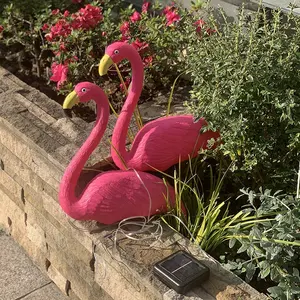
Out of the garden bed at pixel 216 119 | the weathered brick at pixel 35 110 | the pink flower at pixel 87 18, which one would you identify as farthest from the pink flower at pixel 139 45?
the weathered brick at pixel 35 110

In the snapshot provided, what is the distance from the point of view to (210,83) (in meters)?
3.06

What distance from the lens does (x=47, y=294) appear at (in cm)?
354

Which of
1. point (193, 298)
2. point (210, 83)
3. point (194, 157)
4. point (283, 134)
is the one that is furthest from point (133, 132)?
point (193, 298)

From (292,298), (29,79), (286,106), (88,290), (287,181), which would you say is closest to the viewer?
(292,298)

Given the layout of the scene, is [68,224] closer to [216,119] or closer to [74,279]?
[74,279]

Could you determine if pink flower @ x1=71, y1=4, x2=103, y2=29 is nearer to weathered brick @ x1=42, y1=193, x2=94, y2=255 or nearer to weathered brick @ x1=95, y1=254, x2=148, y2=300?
weathered brick @ x1=42, y1=193, x2=94, y2=255

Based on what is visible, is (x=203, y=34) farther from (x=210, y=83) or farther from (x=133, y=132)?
(x=133, y=132)

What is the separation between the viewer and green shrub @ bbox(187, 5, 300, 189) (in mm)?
2832

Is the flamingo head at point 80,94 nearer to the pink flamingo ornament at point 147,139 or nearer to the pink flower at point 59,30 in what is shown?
the pink flamingo ornament at point 147,139

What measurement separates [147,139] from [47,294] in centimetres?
120

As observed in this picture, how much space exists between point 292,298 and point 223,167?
1.06 metres

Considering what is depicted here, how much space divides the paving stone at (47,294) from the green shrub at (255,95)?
135 centimetres

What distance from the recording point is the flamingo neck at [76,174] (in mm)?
2877

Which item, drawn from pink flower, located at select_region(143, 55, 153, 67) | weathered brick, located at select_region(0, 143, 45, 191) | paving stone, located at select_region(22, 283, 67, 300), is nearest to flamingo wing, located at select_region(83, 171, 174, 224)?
weathered brick, located at select_region(0, 143, 45, 191)
